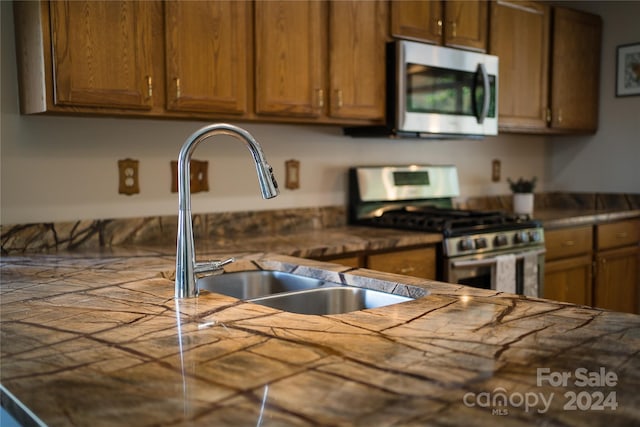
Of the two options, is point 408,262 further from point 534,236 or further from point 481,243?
point 534,236

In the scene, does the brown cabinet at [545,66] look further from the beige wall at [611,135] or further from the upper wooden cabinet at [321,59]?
the upper wooden cabinet at [321,59]

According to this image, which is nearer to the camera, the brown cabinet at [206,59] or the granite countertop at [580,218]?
the brown cabinet at [206,59]

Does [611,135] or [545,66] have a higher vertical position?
[545,66]

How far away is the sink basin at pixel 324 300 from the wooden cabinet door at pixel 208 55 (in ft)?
3.25

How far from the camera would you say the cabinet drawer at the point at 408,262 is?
8.55ft

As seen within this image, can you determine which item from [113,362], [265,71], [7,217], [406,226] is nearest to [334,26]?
[265,71]

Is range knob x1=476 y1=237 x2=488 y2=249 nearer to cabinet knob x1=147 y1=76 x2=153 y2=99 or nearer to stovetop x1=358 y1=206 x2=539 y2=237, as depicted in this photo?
stovetop x1=358 y1=206 x2=539 y2=237

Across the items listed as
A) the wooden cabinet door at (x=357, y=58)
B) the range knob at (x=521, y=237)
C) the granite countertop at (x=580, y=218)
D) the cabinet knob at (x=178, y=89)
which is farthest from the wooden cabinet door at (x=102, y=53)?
the granite countertop at (x=580, y=218)

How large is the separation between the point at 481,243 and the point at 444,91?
33.0 inches

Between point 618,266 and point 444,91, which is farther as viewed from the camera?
point 618,266

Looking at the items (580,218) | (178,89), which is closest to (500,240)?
(580,218)

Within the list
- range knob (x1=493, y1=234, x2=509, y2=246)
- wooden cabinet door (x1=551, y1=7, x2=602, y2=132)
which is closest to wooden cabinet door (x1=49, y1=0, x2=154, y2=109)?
range knob (x1=493, y1=234, x2=509, y2=246)

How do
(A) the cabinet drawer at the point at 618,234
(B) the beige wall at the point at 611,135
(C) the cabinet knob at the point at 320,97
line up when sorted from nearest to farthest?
(C) the cabinet knob at the point at 320,97, (A) the cabinet drawer at the point at 618,234, (B) the beige wall at the point at 611,135

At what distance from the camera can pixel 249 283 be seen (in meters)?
2.04
